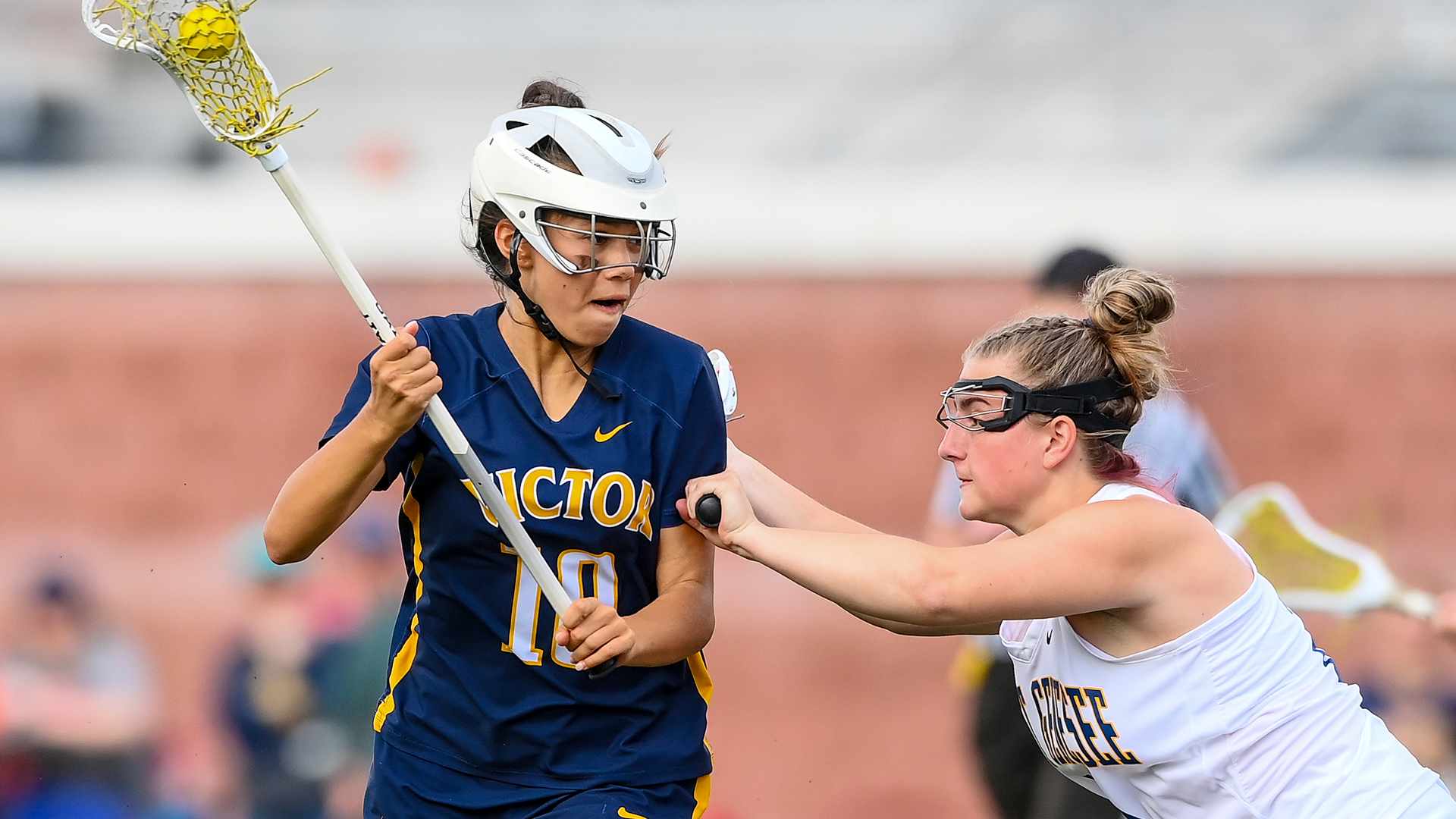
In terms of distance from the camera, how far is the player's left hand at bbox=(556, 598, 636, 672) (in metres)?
2.66

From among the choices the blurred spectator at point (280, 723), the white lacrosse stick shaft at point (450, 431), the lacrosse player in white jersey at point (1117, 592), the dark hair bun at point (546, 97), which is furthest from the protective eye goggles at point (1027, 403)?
the blurred spectator at point (280, 723)

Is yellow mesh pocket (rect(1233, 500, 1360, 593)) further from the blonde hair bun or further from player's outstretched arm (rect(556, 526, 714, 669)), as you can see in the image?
player's outstretched arm (rect(556, 526, 714, 669))

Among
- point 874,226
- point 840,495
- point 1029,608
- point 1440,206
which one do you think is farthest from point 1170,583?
point 1440,206

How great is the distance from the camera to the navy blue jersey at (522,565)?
2.74 m

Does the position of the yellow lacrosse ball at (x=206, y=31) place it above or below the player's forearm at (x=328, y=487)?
above

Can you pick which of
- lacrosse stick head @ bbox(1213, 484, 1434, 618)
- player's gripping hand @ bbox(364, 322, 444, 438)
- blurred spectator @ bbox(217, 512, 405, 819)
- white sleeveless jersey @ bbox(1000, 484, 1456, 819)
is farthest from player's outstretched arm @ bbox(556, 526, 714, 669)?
blurred spectator @ bbox(217, 512, 405, 819)

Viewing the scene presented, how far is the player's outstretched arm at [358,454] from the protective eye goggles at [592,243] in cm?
30

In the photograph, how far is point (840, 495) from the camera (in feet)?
29.5

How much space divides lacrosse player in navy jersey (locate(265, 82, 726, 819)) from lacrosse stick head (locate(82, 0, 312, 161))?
418 millimetres

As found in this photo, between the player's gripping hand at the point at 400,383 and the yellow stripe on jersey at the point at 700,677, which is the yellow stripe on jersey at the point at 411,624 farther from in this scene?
the yellow stripe on jersey at the point at 700,677

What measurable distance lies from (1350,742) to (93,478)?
8228 millimetres

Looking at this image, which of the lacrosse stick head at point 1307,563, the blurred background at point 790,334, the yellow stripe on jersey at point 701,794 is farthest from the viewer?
the blurred background at point 790,334

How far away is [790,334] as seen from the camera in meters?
→ 9.17

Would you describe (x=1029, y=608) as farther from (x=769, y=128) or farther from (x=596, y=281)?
(x=769, y=128)
